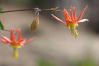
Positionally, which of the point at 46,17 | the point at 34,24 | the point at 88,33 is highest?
the point at 34,24

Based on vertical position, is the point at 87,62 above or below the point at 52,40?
above

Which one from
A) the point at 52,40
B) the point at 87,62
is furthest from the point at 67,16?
the point at 52,40

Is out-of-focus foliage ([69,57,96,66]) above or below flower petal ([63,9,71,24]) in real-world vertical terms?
below

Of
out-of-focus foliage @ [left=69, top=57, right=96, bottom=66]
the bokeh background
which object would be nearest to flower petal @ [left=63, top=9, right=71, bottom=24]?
the bokeh background

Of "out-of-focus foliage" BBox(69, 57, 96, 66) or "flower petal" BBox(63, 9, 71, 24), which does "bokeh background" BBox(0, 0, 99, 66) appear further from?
"flower petal" BBox(63, 9, 71, 24)

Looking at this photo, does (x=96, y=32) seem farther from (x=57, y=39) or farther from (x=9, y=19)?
(x=9, y=19)

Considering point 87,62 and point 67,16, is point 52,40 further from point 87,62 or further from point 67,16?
point 67,16

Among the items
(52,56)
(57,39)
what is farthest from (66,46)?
(52,56)

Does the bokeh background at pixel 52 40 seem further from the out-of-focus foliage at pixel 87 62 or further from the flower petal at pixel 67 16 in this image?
the flower petal at pixel 67 16
